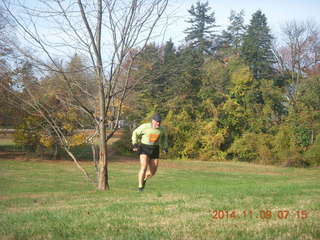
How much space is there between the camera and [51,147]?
36781mm

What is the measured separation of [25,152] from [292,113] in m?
26.4

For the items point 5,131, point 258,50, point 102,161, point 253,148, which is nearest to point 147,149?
point 102,161

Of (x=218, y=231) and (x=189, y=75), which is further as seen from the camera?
(x=189, y=75)

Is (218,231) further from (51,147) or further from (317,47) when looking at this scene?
(317,47)

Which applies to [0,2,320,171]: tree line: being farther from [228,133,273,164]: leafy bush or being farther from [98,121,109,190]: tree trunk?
[98,121,109,190]: tree trunk

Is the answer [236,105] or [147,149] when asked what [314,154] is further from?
[147,149]

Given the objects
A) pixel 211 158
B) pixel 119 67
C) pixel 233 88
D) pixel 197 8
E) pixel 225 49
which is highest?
pixel 197 8

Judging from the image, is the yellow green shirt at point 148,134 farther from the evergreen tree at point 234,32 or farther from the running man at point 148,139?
the evergreen tree at point 234,32

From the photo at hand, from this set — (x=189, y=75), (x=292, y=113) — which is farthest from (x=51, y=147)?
(x=292, y=113)

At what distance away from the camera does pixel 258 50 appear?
151 feet
